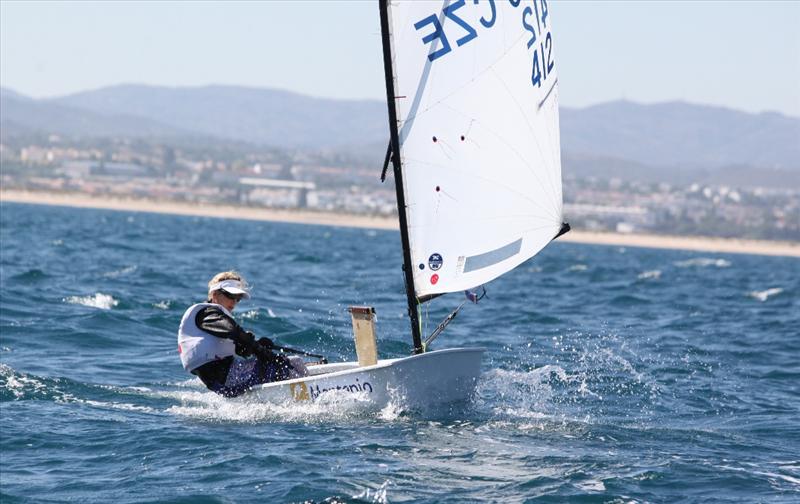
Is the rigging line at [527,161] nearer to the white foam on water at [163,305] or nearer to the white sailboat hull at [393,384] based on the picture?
the white sailboat hull at [393,384]

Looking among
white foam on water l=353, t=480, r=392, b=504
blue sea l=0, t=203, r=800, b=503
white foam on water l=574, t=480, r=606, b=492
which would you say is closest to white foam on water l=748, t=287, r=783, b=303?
blue sea l=0, t=203, r=800, b=503

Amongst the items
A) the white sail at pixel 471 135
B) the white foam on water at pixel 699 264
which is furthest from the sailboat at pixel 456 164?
the white foam on water at pixel 699 264

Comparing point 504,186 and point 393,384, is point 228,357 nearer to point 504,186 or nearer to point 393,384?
point 393,384

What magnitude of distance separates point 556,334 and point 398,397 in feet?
28.4

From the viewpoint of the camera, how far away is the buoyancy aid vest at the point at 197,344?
37.5 ft

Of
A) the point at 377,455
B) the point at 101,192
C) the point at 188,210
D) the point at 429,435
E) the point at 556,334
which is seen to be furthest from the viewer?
the point at 101,192

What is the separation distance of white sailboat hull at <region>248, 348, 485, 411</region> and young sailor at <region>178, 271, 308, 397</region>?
0.31 metres

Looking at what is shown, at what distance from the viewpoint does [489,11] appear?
11484 mm

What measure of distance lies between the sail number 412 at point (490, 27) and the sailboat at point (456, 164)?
1 centimetres

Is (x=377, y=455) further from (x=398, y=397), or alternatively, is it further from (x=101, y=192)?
(x=101, y=192)

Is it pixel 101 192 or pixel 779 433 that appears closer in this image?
pixel 779 433

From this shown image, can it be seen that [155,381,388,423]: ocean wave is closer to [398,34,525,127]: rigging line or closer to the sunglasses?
Result: the sunglasses

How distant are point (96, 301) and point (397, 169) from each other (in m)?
10.1

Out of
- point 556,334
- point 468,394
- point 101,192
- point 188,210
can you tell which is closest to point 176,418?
point 468,394
